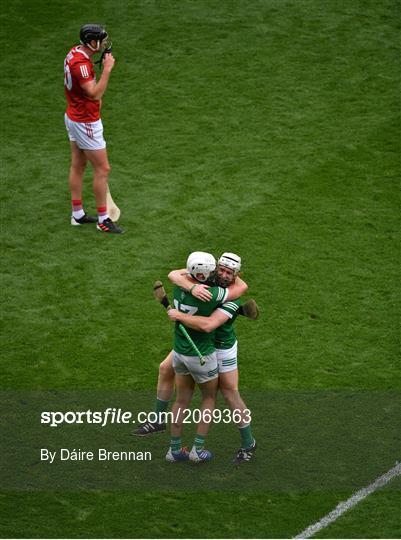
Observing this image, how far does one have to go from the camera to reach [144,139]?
43.7 feet

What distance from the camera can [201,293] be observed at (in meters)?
7.93

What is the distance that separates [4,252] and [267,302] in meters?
2.80

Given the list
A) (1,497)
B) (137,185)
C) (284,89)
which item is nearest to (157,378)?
(1,497)

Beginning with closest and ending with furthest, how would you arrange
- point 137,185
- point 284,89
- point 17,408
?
point 17,408, point 137,185, point 284,89

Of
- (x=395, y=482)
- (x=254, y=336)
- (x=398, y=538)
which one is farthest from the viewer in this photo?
(x=254, y=336)

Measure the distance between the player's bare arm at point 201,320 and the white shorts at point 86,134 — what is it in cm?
370

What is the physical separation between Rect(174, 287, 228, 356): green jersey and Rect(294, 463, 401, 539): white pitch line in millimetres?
1444

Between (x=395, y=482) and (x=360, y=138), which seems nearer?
(x=395, y=482)

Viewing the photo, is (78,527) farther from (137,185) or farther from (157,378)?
(137,185)

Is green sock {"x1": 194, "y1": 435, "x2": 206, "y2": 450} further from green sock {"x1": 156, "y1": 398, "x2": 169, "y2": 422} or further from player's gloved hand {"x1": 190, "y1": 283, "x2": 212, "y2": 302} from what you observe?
player's gloved hand {"x1": 190, "y1": 283, "x2": 212, "y2": 302}

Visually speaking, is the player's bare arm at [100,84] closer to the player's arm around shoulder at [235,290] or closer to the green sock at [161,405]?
the player's arm around shoulder at [235,290]

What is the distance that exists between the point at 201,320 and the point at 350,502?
1.69 metres

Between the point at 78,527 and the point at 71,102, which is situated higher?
the point at 71,102

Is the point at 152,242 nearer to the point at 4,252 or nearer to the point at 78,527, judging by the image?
the point at 4,252
